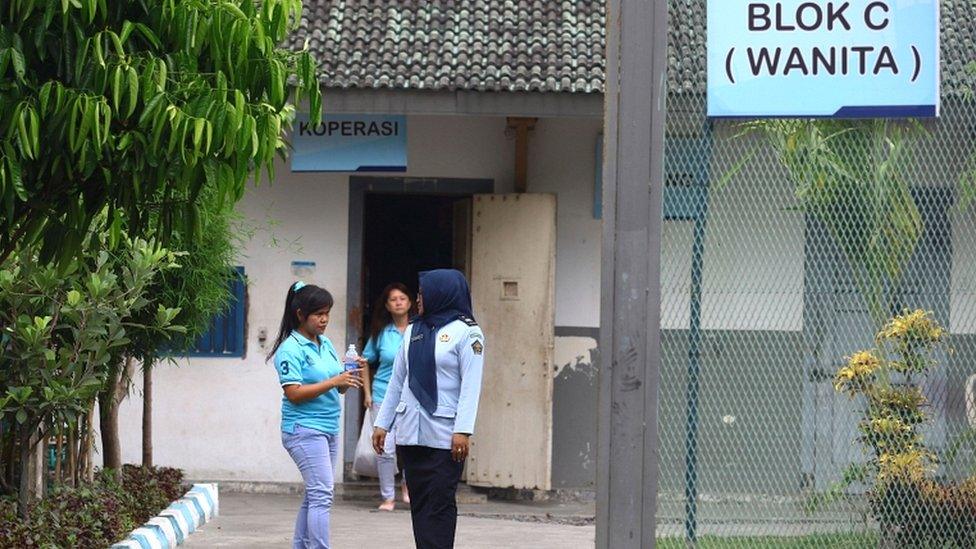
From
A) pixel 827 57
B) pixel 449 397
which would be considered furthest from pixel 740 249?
pixel 449 397

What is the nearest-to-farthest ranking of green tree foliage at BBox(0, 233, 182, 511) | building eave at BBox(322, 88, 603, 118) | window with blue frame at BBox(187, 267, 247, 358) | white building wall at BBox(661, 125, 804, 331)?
1. white building wall at BBox(661, 125, 804, 331)
2. green tree foliage at BBox(0, 233, 182, 511)
3. building eave at BBox(322, 88, 603, 118)
4. window with blue frame at BBox(187, 267, 247, 358)

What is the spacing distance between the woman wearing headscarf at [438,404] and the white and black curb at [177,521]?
1.78m

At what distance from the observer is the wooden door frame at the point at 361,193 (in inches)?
562

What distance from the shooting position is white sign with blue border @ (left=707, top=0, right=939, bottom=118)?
6645mm

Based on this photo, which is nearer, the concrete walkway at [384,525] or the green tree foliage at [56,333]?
the green tree foliage at [56,333]

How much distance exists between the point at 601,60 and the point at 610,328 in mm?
7296

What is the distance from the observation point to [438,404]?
8578mm

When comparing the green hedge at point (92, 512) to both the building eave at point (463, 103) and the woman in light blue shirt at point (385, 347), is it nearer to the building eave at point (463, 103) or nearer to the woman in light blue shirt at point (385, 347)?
the woman in light blue shirt at point (385, 347)

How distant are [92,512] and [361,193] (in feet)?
16.6

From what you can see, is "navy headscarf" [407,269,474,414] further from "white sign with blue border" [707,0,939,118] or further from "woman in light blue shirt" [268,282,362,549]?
"white sign with blue border" [707,0,939,118]

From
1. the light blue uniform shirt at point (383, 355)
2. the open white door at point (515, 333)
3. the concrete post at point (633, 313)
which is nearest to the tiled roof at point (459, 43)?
the open white door at point (515, 333)

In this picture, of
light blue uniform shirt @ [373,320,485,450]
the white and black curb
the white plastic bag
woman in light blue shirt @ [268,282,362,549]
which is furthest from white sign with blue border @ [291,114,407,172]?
light blue uniform shirt @ [373,320,485,450]

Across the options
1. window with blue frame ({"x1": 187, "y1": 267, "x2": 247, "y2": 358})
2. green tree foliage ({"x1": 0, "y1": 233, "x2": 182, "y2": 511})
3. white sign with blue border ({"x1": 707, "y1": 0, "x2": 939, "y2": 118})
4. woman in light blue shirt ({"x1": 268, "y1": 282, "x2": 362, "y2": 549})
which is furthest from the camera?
window with blue frame ({"x1": 187, "y1": 267, "x2": 247, "y2": 358})

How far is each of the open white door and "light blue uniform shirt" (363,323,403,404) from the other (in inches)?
52.8
